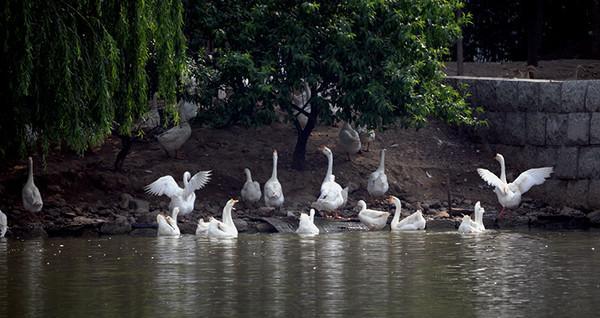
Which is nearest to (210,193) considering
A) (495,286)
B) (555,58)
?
(495,286)

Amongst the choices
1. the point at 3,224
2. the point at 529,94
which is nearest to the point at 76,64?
the point at 3,224

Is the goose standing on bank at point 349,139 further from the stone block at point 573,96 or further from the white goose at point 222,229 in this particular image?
the white goose at point 222,229

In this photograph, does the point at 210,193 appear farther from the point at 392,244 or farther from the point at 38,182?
the point at 392,244

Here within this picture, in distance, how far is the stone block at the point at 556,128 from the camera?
28520 millimetres

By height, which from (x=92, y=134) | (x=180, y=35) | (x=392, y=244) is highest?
(x=180, y=35)

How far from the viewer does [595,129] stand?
2798 cm

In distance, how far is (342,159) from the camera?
29328 mm

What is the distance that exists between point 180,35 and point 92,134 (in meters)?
1.96

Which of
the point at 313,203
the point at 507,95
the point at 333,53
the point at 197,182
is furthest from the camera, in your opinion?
the point at 507,95

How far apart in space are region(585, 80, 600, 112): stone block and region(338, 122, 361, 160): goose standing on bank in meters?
4.55

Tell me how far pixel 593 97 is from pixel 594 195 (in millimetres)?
1934

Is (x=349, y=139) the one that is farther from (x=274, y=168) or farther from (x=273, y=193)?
(x=273, y=193)

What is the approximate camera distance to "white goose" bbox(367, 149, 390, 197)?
26906mm

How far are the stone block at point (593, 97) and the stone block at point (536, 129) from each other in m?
1.16
